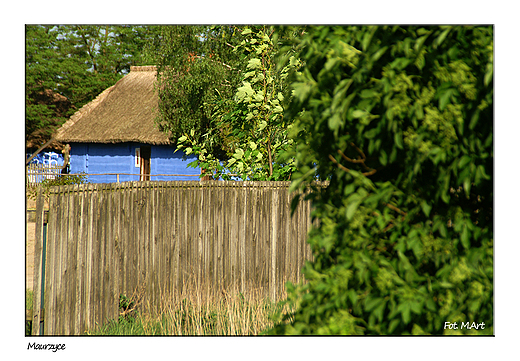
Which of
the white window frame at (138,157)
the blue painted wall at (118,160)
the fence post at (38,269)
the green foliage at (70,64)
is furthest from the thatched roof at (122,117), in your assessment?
the fence post at (38,269)

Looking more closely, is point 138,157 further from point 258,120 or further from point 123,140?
point 258,120

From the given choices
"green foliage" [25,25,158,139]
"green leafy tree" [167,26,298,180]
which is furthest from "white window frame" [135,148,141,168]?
"green leafy tree" [167,26,298,180]

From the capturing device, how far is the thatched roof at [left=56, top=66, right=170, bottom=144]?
68.6ft

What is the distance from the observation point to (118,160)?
22.2 metres

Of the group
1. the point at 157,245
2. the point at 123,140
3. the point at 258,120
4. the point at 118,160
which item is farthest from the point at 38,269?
the point at 118,160

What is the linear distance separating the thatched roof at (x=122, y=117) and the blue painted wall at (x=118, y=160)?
67 centimetres

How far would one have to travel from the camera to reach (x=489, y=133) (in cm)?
217

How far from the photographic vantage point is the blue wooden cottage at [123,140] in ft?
68.1

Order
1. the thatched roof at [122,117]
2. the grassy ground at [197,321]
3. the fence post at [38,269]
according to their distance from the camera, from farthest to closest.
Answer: the thatched roof at [122,117] → the grassy ground at [197,321] → the fence post at [38,269]

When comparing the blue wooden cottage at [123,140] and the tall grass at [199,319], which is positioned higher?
the blue wooden cottage at [123,140]

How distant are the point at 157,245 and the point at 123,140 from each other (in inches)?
644

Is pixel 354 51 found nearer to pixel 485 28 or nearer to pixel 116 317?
pixel 485 28

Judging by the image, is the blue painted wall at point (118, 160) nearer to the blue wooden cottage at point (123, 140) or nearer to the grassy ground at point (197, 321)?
the blue wooden cottage at point (123, 140)

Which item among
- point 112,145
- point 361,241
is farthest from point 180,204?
point 112,145
